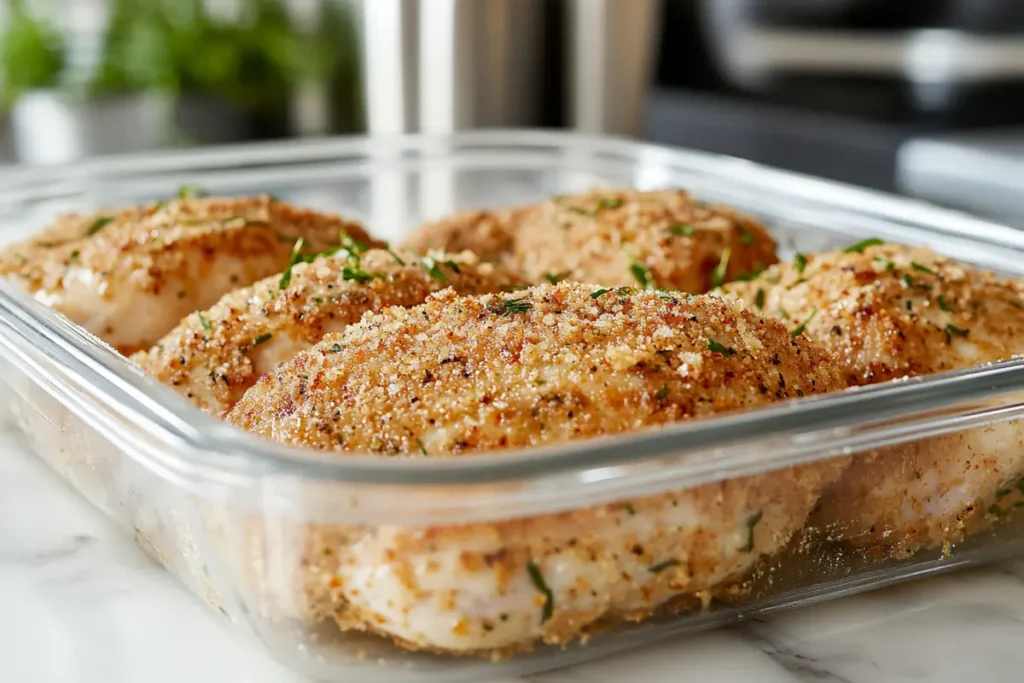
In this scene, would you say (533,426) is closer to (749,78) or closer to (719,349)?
(719,349)

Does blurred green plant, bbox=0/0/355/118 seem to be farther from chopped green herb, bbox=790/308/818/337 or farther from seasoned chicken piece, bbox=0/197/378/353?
chopped green herb, bbox=790/308/818/337

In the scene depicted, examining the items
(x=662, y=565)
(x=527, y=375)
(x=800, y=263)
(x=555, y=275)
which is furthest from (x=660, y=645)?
(x=555, y=275)

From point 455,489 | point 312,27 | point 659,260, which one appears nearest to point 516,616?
point 455,489

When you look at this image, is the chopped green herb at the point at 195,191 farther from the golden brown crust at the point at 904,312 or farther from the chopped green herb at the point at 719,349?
the chopped green herb at the point at 719,349

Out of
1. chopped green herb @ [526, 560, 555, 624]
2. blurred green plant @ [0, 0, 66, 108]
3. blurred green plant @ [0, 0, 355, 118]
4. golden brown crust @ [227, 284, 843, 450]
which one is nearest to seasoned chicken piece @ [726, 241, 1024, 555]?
golden brown crust @ [227, 284, 843, 450]

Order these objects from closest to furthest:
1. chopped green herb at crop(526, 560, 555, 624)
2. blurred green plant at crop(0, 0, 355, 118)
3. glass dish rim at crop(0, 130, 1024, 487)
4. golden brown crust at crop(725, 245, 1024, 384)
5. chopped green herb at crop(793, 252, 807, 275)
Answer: glass dish rim at crop(0, 130, 1024, 487) → chopped green herb at crop(526, 560, 555, 624) → golden brown crust at crop(725, 245, 1024, 384) → chopped green herb at crop(793, 252, 807, 275) → blurred green plant at crop(0, 0, 355, 118)

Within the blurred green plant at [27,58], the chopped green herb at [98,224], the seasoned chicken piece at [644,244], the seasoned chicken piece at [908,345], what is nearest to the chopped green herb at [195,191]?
the chopped green herb at [98,224]
